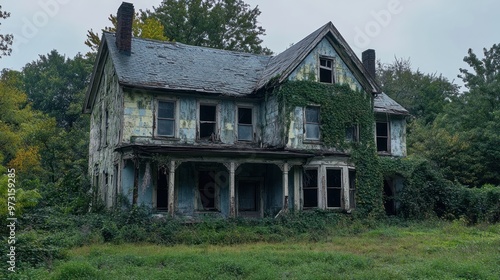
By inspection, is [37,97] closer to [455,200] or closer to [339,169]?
[339,169]

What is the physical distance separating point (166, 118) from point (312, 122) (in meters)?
6.47

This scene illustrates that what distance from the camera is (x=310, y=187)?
20.7m

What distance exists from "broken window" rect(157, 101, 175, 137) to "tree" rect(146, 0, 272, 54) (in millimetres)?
22007

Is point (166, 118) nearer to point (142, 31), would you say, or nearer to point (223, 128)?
point (223, 128)

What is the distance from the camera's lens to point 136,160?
55.5 ft

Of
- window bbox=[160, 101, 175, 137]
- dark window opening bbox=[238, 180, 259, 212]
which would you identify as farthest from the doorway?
window bbox=[160, 101, 175, 137]

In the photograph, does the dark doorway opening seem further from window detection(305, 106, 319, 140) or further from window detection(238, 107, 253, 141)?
window detection(238, 107, 253, 141)

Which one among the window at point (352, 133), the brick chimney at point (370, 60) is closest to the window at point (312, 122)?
the window at point (352, 133)

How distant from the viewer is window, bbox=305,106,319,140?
20781 millimetres

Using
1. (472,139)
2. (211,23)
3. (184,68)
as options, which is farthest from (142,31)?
(472,139)

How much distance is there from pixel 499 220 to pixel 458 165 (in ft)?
23.8

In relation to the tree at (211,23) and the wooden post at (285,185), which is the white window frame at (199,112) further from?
the tree at (211,23)

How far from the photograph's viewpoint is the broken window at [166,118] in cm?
1964

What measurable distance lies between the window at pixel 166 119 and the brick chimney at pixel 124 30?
3.43m
